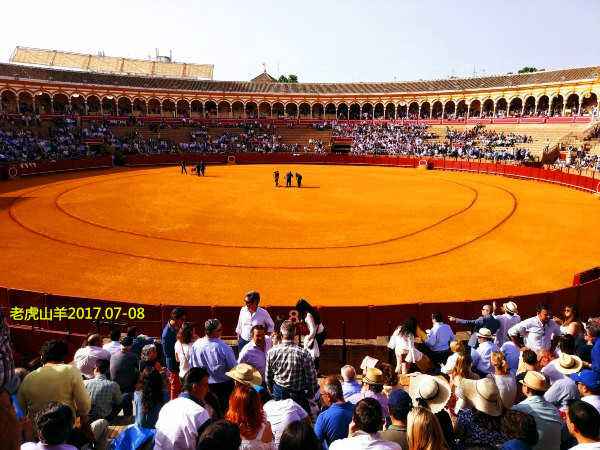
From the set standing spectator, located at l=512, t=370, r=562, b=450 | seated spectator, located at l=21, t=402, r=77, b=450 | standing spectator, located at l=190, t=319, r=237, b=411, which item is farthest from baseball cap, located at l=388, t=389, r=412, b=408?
seated spectator, located at l=21, t=402, r=77, b=450

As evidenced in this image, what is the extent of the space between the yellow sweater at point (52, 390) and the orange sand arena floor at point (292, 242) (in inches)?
303

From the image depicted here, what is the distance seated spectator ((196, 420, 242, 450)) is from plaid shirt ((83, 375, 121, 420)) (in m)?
2.76

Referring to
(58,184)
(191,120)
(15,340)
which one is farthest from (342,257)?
(191,120)

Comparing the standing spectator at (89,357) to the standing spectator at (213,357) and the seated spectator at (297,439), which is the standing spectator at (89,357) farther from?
the seated spectator at (297,439)

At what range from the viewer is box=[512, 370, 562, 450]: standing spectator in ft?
13.6

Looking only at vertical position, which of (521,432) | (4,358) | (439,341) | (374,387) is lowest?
(439,341)

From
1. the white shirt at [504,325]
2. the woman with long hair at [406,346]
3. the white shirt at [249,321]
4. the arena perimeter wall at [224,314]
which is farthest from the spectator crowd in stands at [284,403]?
the arena perimeter wall at [224,314]

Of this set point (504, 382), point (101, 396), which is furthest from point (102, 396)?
point (504, 382)

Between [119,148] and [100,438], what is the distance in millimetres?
52318

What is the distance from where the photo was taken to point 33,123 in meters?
50.0

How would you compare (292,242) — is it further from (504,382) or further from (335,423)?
(335,423)

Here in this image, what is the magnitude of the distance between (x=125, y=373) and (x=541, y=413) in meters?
5.27

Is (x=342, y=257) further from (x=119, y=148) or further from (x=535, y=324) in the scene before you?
(x=119, y=148)

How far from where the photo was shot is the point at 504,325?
838 cm
